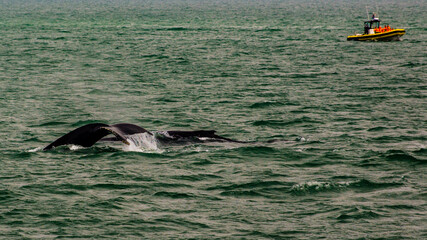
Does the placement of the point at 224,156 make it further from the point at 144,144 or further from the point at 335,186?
the point at 335,186

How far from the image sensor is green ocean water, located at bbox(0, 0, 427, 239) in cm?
1512

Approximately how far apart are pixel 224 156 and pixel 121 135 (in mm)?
4044

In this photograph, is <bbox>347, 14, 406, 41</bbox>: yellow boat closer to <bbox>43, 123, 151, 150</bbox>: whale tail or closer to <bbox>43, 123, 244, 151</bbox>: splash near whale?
<bbox>43, 123, 244, 151</bbox>: splash near whale

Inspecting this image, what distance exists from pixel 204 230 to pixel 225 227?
468 millimetres

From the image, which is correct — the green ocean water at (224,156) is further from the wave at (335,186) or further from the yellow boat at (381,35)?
the yellow boat at (381,35)

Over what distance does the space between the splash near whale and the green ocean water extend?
40cm

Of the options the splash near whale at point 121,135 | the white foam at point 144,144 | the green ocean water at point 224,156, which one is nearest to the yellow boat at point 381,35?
the green ocean water at point 224,156

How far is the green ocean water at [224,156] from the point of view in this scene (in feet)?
49.6

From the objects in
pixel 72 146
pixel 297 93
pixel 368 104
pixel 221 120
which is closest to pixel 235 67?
pixel 297 93

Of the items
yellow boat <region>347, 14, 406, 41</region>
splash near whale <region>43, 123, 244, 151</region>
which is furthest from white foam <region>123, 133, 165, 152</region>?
yellow boat <region>347, 14, 406, 41</region>

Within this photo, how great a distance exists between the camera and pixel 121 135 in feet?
58.5

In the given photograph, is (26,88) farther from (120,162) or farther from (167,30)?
(167,30)

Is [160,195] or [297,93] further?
[297,93]

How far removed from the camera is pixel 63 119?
91.2 feet
